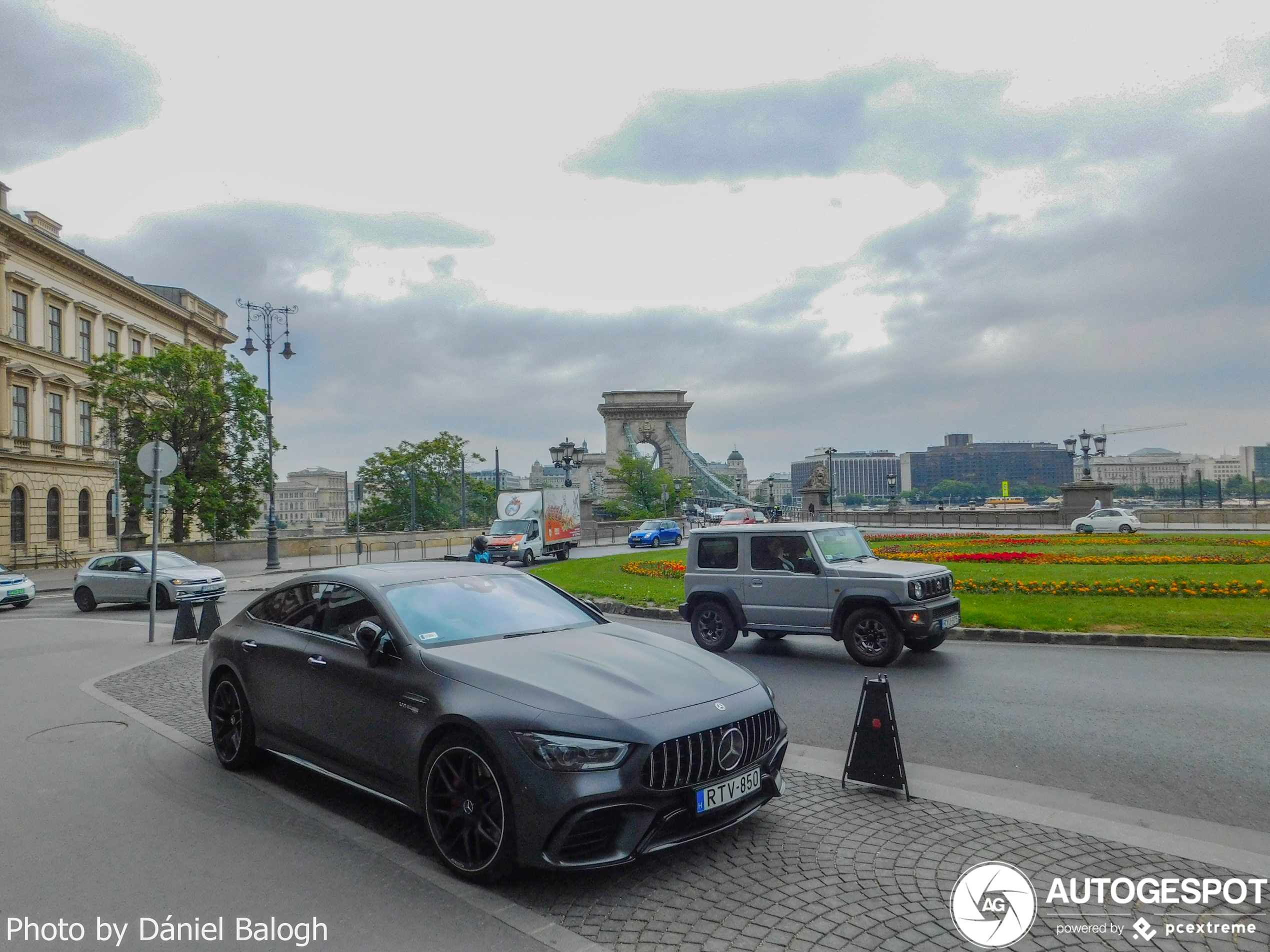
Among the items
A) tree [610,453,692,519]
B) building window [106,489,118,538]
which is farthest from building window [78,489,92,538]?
tree [610,453,692,519]

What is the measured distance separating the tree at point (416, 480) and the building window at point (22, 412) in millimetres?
25204

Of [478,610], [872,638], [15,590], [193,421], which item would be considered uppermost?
[193,421]

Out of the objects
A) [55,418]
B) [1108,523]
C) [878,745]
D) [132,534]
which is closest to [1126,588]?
[878,745]

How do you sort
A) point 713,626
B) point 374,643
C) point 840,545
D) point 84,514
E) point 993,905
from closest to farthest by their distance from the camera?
point 993,905, point 374,643, point 840,545, point 713,626, point 84,514

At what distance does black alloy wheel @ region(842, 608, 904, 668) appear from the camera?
9414mm

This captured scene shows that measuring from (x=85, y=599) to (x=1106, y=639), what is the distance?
2111 centimetres

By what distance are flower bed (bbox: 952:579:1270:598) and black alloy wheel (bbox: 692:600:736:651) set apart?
602 cm

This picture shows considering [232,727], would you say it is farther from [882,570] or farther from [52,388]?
[52,388]

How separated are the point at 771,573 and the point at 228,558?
115ft

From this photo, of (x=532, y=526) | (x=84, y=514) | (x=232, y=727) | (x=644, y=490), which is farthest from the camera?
(x=644, y=490)

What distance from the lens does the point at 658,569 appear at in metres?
21.9

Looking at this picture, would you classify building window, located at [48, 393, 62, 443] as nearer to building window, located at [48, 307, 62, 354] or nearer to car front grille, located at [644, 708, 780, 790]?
building window, located at [48, 307, 62, 354]

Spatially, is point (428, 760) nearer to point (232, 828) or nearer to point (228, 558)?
point (232, 828)

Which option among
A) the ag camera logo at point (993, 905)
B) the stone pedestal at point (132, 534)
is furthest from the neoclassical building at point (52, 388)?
the ag camera logo at point (993, 905)
